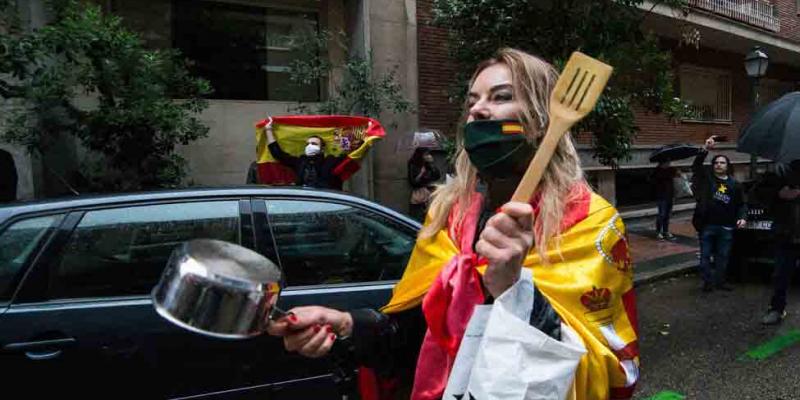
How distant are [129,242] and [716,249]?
22.4 feet

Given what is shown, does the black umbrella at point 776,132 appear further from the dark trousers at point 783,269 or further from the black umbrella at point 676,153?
the black umbrella at point 676,153

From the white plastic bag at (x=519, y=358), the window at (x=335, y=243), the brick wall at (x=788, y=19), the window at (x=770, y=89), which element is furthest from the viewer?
the window at (x=770, y=89)

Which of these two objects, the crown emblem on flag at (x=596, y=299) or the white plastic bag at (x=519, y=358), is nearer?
the white plastic bag at (x=519, y=358)

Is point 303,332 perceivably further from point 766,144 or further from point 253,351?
point 766,144

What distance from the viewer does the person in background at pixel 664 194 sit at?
1111cm

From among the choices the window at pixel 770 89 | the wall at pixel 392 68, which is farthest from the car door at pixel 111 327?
the window at pixel 770 89

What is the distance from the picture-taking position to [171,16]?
8.30 metres

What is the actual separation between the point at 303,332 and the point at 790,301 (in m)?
7.40

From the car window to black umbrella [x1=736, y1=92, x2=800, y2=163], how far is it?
5905 mm

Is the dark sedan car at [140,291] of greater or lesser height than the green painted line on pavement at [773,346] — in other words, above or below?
above

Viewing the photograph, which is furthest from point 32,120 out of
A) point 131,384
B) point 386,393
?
point 386,393

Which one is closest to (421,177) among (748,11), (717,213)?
(717,213)

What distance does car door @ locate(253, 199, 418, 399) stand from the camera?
3.00 m

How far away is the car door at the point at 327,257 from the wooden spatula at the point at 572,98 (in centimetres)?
212
